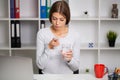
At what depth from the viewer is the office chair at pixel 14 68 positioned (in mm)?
1408

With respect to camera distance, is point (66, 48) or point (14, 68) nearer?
point (14, 68)

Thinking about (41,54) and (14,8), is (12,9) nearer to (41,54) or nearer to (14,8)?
(14,8)

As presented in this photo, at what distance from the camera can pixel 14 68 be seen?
1.42 meters

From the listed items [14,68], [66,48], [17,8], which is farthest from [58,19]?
[17,8]

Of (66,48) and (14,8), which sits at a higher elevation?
(14,8)

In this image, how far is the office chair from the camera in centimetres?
141

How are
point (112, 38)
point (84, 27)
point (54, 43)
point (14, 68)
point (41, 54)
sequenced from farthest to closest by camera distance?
point (84, 27), point (112, 38), point (41, 54), point (54, 43), point (14, 68)

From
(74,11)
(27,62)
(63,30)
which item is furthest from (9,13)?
(27,62)

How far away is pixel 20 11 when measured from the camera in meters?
3.92

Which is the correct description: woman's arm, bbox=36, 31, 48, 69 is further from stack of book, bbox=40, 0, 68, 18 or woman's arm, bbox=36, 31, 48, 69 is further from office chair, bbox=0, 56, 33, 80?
stack of book, bbox=40, 0, 68, 18

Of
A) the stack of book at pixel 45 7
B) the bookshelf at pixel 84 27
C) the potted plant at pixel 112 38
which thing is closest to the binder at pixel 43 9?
the stack of book at pixel 45 7

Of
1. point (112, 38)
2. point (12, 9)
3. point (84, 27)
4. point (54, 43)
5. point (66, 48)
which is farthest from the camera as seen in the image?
point (84, 27)

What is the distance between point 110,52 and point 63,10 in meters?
1.84

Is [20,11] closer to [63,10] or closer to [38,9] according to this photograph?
Result: [38,9]
